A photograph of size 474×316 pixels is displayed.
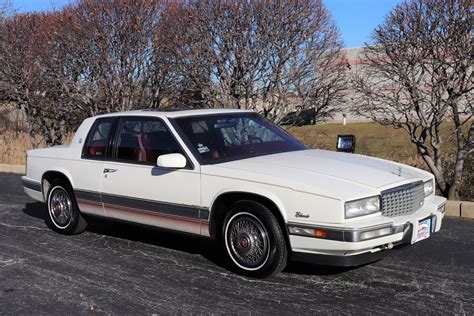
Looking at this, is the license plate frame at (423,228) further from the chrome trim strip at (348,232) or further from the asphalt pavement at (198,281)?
the chrome trim strip at (348,232)

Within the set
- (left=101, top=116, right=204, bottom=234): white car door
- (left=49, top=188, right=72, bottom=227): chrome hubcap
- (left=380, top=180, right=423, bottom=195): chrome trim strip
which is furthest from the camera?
(left=49, top=188, right=72, bottom=227): chrome hubcap

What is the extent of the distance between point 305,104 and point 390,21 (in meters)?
2.55

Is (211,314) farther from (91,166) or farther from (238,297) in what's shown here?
(91,166)

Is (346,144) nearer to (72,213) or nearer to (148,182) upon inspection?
(148,182)

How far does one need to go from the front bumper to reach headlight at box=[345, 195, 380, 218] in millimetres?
66

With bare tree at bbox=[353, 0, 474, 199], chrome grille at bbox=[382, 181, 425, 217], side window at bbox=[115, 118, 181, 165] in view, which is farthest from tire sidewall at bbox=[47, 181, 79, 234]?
bare tree at bbox=[353, 0, 474, 199]

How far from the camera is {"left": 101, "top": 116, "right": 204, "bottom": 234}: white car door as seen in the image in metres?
5.13

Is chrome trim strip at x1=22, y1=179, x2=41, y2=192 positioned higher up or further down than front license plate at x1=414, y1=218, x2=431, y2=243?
higher up

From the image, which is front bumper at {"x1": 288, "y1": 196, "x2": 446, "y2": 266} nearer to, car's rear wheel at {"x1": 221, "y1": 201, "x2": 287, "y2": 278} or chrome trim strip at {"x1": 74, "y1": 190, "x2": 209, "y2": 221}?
car's rear wheel at {"x1": 221, "y1": 201, "x2": 287, "y2": 278}

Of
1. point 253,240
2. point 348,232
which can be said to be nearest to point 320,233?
point 348,232

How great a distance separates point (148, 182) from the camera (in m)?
5.43

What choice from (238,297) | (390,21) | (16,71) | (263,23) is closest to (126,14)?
(263,23)

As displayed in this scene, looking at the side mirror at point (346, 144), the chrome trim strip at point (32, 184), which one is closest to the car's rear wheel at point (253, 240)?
the side mirror at point (346, 144)

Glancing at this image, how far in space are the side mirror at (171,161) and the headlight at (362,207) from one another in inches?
64.7
